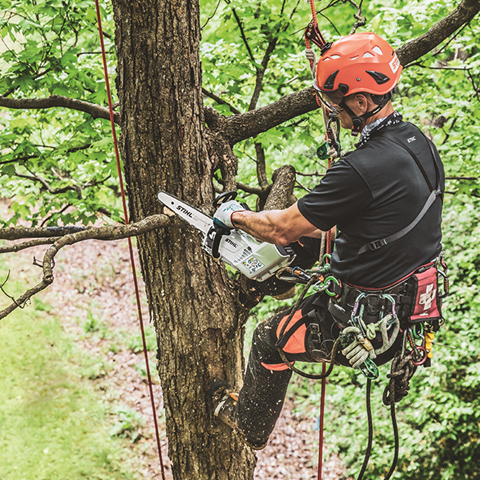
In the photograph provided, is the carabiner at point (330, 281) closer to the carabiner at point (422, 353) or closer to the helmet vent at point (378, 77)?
the carabiner at point (422, 353)

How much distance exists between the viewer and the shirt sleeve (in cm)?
184

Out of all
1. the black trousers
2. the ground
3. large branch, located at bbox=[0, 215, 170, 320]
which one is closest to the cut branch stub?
the black trousers

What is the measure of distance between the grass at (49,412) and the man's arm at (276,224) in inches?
192

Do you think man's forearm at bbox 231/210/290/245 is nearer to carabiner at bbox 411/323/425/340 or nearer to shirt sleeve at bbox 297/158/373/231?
shirt sleeve at bbox 297/158/373/231

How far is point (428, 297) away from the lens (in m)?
2.07

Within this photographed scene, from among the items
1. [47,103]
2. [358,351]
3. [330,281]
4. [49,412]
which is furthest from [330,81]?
[49,412]

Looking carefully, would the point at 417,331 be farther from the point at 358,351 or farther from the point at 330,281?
the point at 330,281

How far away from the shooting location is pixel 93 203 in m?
3.74

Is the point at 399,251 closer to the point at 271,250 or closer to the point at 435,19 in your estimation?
the point at 271,250

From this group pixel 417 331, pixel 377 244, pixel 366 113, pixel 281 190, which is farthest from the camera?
pixel 281 190

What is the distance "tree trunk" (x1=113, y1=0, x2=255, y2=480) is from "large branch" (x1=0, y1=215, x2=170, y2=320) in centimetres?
25

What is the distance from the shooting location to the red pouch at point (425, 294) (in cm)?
202

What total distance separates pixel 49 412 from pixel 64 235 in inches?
209

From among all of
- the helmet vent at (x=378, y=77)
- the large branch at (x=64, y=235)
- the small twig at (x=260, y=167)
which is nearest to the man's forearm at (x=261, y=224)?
the large branch at (x=64, y=235)
